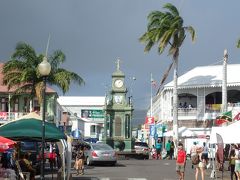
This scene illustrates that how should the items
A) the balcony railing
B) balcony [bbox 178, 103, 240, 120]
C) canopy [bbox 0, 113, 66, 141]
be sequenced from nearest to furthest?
canopy [bbox 0, 113, 66, 141] < balcony [bbox 178, 103, 240, 120] < the balcony railing

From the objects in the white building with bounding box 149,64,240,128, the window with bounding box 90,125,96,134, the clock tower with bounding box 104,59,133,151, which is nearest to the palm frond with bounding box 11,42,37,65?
the clock tower with bounding box 104,59,133,151

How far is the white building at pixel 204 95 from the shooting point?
184 ft

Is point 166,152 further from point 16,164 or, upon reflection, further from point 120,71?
point 16,164

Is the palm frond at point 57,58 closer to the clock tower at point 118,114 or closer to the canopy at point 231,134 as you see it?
the clock tower at point 118,114

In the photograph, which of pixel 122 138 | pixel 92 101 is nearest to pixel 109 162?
pixel 122 138

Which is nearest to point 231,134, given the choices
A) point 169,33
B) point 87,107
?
point 169,33

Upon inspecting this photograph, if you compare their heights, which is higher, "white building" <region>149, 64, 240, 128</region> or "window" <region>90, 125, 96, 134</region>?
"white building" <region>149, 64, 240, 128</region>

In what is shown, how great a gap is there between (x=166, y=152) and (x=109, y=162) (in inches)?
572

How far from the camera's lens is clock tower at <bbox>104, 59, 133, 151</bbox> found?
52938mm

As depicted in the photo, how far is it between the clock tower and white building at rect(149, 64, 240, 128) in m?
7.27

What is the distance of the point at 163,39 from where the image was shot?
51.1m

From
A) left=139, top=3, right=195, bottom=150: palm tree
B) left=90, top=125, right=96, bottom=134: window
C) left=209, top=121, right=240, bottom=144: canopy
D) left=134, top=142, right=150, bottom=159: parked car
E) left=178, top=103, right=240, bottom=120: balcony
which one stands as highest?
left=139, top=3, right=195, bottom=150: palm tree

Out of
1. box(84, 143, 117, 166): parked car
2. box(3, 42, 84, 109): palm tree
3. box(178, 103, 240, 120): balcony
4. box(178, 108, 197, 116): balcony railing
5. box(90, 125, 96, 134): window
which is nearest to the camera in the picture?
box(84, 143, 117, 166): parked car

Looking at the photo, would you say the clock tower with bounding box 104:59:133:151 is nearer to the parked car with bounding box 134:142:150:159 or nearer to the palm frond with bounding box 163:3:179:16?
the parked car with bounding box 134:142:150:159
